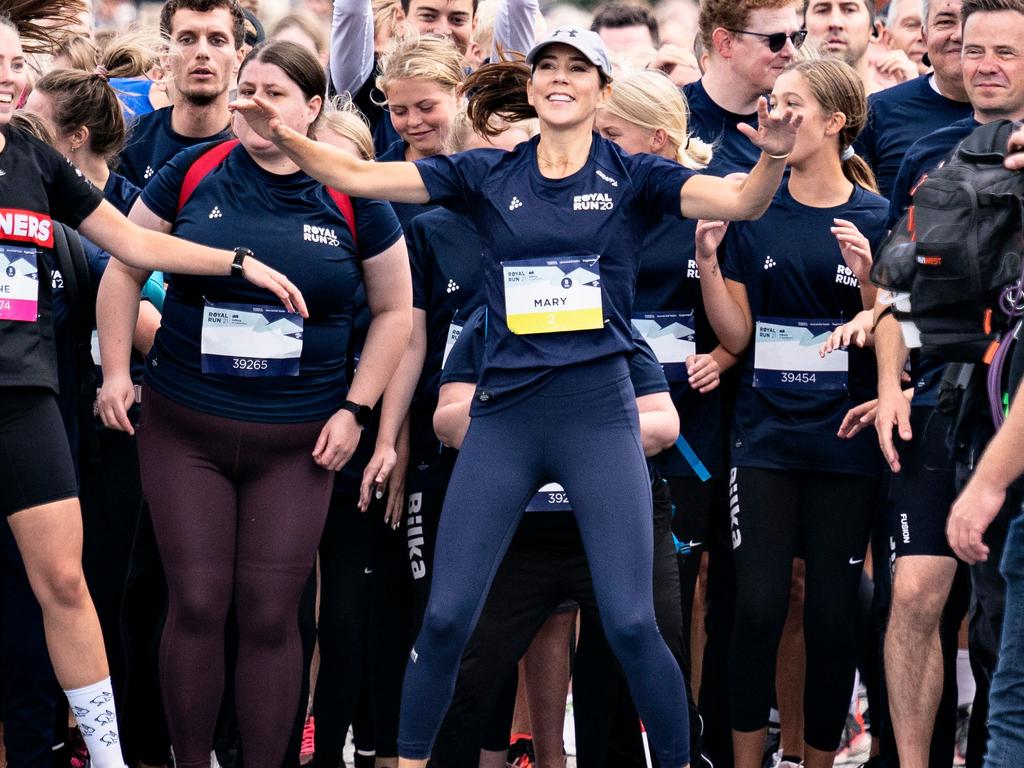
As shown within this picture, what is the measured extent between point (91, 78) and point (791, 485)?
2.89 metres

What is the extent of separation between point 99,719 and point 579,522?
1.54 m

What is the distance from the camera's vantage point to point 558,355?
474cm

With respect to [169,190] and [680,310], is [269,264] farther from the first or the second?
[680,310]

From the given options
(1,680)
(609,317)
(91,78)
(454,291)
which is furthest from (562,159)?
(1,680)

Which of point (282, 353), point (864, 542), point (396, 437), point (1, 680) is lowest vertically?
point (1, 680)

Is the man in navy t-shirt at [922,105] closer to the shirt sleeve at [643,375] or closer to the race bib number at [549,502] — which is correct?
the shirt sleeve at [643,375]

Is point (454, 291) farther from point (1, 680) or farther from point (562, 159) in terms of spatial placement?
point (1, 680)

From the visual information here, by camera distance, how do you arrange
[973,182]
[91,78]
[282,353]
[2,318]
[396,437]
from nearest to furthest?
[973,182], [2,318], [282,353], [396,437], [91,78]

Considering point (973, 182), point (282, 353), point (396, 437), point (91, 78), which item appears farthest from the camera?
point (91, 78)

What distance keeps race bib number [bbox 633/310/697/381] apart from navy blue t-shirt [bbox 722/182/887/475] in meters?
0.21

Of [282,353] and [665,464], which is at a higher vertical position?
[282,353]

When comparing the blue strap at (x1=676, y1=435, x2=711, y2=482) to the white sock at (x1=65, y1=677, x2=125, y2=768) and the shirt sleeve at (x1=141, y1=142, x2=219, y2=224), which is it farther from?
the white sock at (x1=65, y1=677, x2=125, y2=768)

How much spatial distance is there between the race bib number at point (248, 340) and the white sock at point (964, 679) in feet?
9.86

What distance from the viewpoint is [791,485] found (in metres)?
5.58
